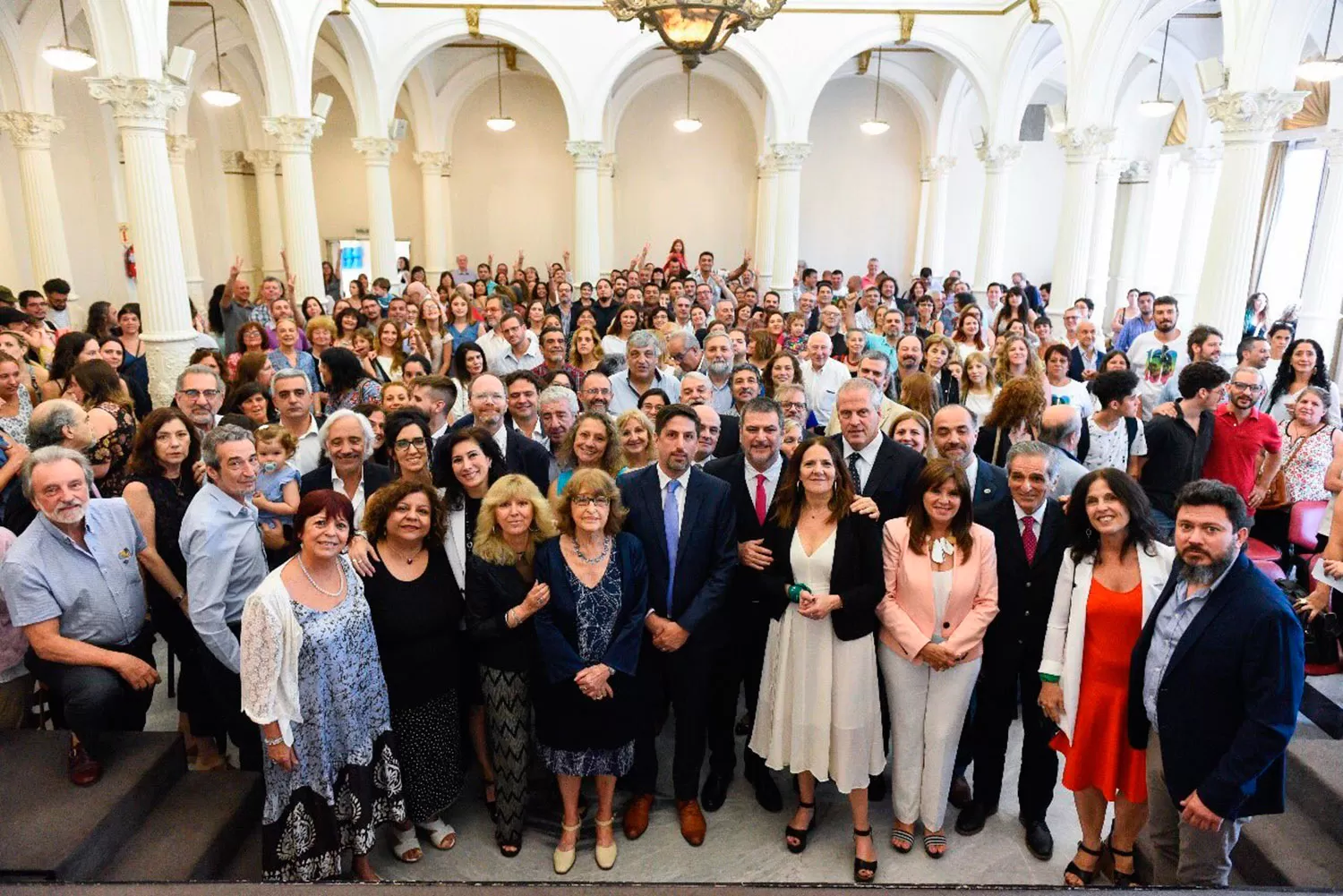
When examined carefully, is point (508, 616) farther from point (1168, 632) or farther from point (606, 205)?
point (606, 205)

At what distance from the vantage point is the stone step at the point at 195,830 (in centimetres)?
313

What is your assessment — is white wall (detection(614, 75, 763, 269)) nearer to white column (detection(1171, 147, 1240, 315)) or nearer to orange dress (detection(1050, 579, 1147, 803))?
white column (detection(1171, 147, 1240, 315))

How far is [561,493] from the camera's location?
3.50 m

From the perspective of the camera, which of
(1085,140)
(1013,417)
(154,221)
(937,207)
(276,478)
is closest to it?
(276,478)

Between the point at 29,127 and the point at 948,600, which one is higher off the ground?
the point at 29,127

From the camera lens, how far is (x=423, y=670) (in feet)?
11.4

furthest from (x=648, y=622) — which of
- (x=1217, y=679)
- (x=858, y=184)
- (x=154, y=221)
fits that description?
(x=858, y=184)

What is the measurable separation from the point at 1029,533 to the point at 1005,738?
3.02 feet

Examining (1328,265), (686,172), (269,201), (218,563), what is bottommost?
(218,563)

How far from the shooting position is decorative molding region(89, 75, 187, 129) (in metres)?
7.98

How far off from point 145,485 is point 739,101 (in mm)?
17917

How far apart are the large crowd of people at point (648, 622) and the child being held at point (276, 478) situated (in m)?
0.02

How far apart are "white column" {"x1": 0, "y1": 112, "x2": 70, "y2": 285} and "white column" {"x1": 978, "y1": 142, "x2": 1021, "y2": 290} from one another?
14.4 meters

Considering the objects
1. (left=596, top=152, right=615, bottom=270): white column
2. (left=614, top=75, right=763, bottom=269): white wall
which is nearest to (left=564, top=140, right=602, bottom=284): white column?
(left=596, top=152, right=615, bottom=270): white column
